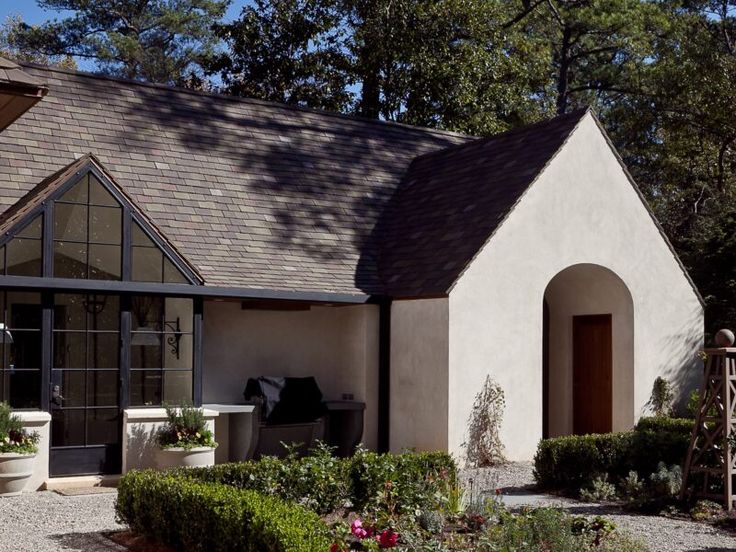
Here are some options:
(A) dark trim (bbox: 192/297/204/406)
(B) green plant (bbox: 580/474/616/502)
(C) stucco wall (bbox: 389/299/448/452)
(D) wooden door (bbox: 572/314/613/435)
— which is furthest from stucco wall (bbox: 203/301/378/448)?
(B) green plant (bbox: 580/474/616/502)

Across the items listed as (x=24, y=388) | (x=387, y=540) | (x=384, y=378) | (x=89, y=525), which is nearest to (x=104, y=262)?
(x=24, y=388)

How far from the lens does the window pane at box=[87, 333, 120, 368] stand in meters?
13.3

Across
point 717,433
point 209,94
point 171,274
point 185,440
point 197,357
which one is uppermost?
point 209,94

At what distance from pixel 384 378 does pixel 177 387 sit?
3.69 m

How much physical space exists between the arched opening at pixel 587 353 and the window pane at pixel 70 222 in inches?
334

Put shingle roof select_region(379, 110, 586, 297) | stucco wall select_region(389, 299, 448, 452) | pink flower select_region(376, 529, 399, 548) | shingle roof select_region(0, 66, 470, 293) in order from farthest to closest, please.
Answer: shingle roof select_region(379, 110, 586, 297) → shingle roof select_region(0, 66, 470, 293) → stucco wall select_region(389, 299, 448, 452) → pink flower select_region(376, 529, 399, 548)

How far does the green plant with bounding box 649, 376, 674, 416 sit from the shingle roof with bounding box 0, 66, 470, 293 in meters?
5.17

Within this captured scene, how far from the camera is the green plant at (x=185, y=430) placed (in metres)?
13.3

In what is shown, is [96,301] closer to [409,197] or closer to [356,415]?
A: [356,415]

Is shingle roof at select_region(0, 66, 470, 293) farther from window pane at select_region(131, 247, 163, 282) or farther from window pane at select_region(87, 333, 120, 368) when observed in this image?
window pane at select_region(87, 333, 120, 368)

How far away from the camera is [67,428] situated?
13.1 metres

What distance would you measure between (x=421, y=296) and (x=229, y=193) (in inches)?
149

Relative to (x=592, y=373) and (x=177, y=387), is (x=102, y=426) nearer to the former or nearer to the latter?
(x=177, y=387)

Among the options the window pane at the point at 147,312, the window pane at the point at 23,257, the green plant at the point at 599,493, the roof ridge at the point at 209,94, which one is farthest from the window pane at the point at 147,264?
the green plant at the point at 599,493
